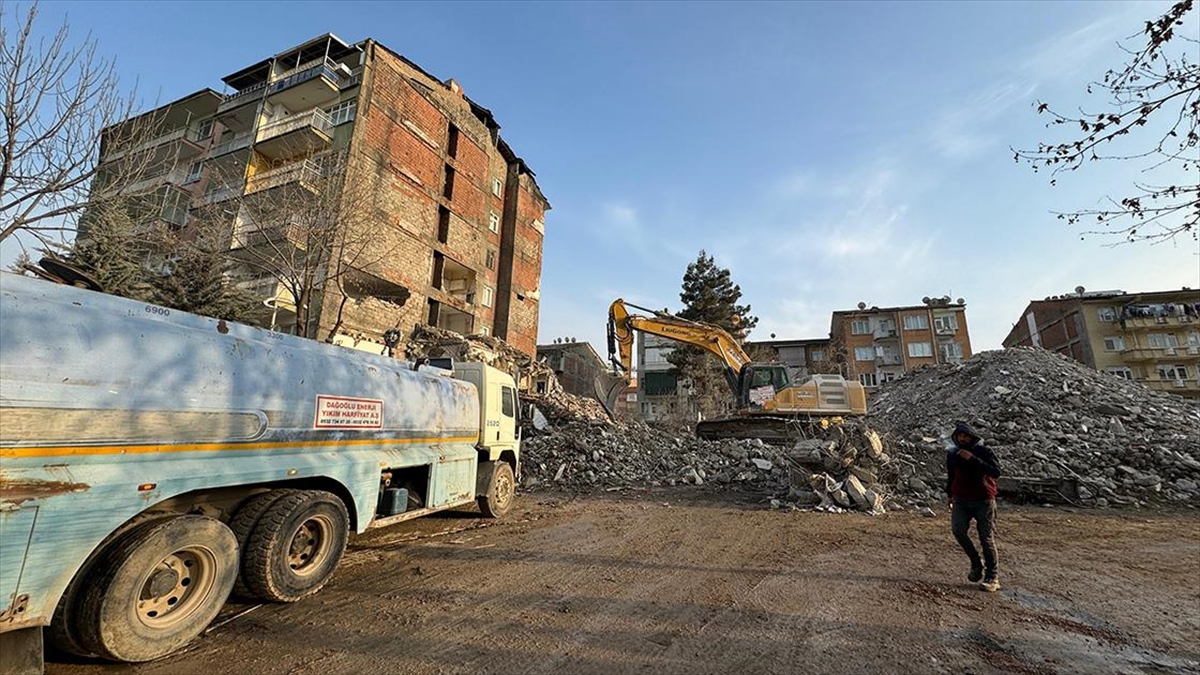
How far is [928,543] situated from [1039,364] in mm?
17122

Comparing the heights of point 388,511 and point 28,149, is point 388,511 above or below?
below

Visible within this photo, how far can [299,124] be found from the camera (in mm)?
24703

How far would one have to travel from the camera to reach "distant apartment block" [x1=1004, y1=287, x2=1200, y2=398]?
41.0 metres

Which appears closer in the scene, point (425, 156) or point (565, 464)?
point (565, 464)

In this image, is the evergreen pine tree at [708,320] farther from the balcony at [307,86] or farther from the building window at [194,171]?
the building window at [194,171]

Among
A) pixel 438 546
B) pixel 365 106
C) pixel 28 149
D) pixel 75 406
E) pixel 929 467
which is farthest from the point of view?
pixel 365 106

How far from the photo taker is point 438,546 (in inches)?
270

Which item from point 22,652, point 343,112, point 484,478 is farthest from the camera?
point 343,112

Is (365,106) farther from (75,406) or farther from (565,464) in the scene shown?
(75,406)

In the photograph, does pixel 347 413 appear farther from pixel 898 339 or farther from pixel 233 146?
pixel 898 339

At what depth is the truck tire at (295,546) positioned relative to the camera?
14.3ft

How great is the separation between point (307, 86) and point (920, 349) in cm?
5148

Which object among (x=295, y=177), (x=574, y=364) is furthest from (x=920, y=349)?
(x=295, y=177)

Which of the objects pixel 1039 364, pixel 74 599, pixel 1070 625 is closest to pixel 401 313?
pixel 74 599
